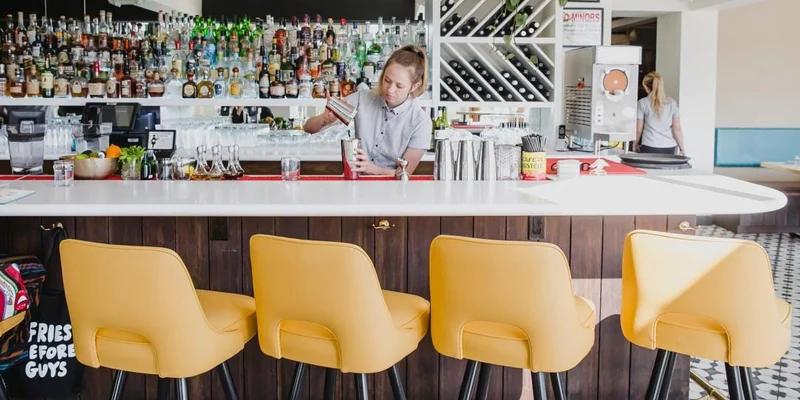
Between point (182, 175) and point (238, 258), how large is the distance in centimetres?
69

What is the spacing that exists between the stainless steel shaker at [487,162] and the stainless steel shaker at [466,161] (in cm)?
4

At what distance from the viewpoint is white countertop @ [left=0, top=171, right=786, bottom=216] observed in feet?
8.57

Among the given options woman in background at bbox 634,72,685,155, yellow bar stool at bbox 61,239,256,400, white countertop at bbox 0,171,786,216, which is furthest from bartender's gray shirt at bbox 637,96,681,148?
yellow bar stool at bbox 61,239,256,400

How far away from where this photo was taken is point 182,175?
361 cm

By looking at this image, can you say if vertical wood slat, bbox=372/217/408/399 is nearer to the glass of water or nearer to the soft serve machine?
the glass of water

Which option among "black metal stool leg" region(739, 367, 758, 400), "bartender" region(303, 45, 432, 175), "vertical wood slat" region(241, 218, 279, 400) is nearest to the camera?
"black metal stool leg" region(739, 367, 758, 400)

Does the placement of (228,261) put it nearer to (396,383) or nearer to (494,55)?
(396,383)

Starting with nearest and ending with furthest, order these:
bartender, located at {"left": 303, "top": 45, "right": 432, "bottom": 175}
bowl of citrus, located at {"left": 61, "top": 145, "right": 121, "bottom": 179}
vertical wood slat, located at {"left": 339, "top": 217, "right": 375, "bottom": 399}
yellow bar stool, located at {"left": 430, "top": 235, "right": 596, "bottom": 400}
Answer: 1. yellow bar stool, located at {"left": 430, "top": 235, "right": 596, "bottom": 400}
2. vertical wood slat, located at {"left": 339, "top": 217, "right": 375, "bottom": 399}
3. bowl of citrus, located at {"left": 61, "top": 145, "right": 121, "bottom": 179}
4. bartender, located at {"left": 303, "top": 45, "right": 432, "bottom": 175}

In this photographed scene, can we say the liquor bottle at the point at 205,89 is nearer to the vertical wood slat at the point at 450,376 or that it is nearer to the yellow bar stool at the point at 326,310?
the vertical wood slat at the point at 450,376

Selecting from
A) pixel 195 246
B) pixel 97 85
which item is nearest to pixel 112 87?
pixel 97 85

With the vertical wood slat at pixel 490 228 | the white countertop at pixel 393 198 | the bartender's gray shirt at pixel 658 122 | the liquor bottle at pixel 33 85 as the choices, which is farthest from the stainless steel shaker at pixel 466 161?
the bartender's gray shirt at pixel 658 122

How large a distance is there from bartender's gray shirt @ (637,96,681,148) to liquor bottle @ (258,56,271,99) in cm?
393

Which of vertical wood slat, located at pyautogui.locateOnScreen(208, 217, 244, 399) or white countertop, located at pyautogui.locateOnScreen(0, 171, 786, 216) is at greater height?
white countertop, located at pyautogui.locateOnScreen(0, 171, 786, 216)

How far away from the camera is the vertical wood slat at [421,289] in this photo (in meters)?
3.10
